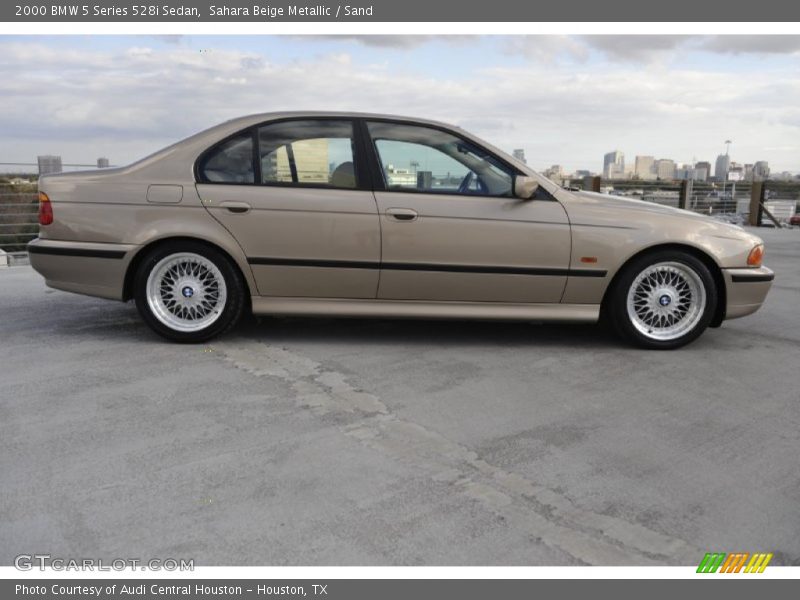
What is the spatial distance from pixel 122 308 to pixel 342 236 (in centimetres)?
239

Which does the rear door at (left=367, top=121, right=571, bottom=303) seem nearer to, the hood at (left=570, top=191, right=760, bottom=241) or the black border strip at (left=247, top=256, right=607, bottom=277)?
the black border strip at (left=247, top=256, right=607, bottom=277)

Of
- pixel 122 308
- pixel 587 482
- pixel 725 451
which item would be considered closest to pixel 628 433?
pixel 725 451

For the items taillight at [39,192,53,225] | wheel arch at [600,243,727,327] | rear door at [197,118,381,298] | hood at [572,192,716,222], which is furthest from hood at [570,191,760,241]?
taillight at [39,192,53,225]

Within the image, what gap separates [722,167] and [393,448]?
2681cm

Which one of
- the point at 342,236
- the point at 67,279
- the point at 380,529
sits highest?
the point at 342,236

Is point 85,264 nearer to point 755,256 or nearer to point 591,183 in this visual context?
point 755,256

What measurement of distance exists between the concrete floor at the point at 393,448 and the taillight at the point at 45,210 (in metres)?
0.83

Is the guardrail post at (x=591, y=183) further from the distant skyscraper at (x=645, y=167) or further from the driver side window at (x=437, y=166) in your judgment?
the driver side window at (x=437, y=166)

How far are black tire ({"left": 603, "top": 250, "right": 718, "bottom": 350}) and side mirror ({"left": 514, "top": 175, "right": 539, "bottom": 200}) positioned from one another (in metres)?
0.88

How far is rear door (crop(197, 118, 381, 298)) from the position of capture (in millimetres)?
4480

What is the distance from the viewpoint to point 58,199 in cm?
454

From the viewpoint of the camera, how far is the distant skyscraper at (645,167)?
803 inches

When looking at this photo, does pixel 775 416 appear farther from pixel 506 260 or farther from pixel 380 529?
pixel 380 529

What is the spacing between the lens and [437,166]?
4.59 m
